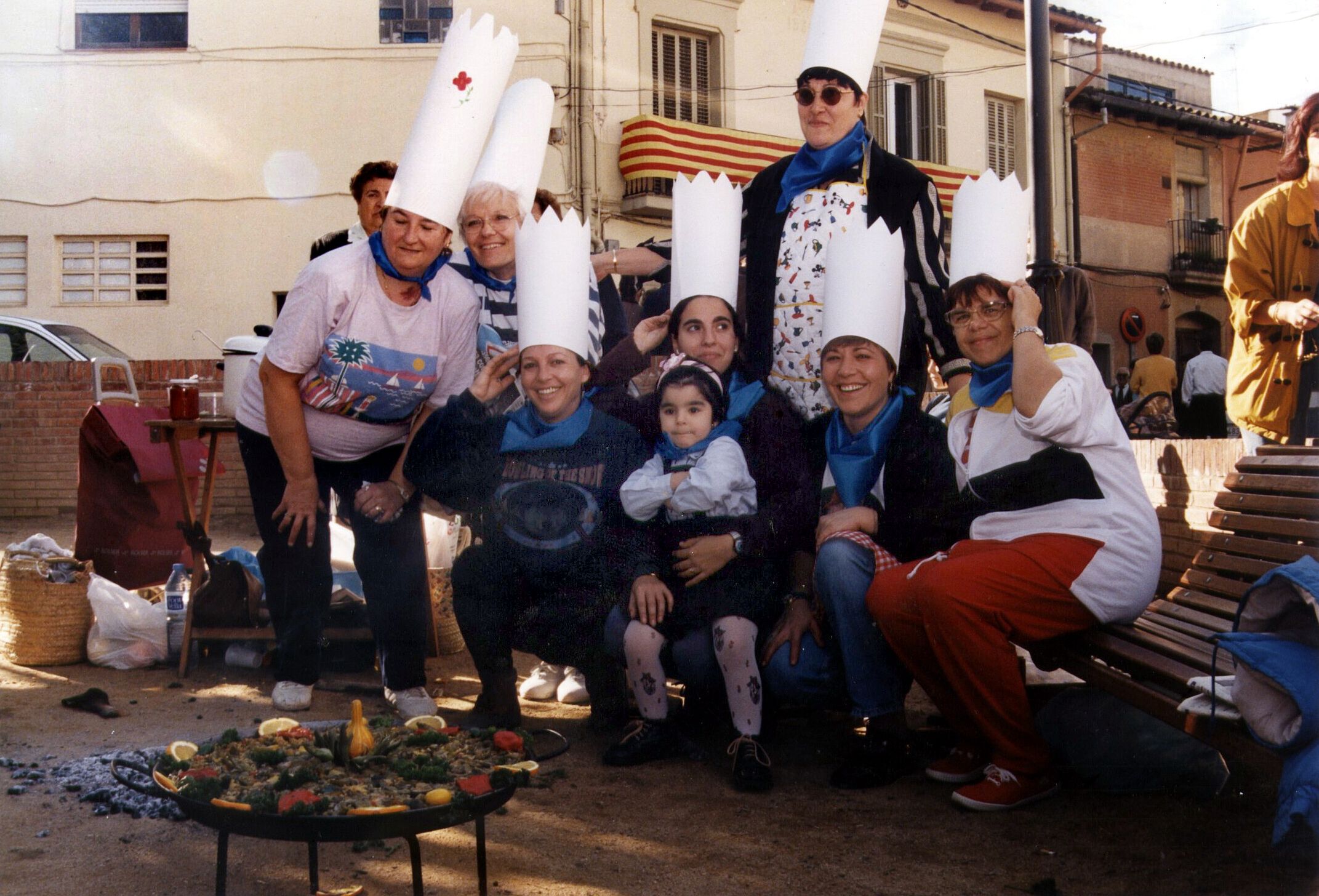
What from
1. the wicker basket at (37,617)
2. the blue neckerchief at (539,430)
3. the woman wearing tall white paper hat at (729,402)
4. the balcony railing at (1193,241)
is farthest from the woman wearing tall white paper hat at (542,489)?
the balcony railing at (1193,241)

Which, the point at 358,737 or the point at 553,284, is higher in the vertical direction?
the point at 553,284

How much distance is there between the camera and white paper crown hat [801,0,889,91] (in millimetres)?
3086

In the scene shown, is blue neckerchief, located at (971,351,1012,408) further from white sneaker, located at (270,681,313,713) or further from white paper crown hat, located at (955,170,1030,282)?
white sneaker, located at (270,681,313,713)

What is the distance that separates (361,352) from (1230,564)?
224 cm

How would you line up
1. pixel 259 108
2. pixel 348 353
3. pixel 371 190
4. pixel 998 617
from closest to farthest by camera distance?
pixel 998 617
pixel 348 353
pixel 371 190
pixel 259 108

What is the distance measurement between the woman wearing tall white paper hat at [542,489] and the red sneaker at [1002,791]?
912mm

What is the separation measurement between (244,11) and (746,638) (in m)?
2.34

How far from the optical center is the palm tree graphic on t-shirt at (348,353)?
304cm

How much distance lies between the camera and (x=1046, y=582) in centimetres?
241

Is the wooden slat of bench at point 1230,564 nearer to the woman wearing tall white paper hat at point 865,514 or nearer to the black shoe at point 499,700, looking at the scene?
the woman wearing tall white paper hat at point 865,514

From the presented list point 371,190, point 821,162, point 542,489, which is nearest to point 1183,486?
point 821,162

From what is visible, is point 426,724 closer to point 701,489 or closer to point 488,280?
point 701,489

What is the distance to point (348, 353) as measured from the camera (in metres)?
3.05

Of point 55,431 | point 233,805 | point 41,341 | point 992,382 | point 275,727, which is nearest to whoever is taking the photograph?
point 233,805
